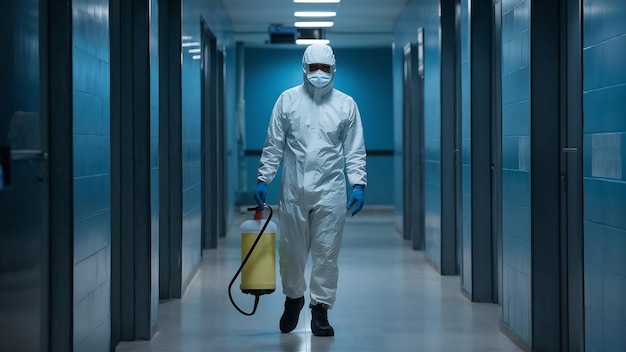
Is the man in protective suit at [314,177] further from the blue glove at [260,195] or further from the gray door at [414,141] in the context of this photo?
the gray door at [414,141]

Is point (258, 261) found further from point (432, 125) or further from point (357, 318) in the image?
point (432, 125)

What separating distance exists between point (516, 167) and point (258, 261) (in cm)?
142

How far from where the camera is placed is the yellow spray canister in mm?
5078

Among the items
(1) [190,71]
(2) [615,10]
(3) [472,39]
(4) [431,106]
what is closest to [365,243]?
(4) [431,106]

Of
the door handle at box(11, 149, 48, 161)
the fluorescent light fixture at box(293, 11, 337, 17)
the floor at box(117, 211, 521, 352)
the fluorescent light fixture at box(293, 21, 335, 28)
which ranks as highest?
the fluorescent light fixture at box(293, 21, 335, 28)

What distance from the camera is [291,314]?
5.29 metres

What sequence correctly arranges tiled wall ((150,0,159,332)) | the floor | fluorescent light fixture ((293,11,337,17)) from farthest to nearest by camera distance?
fluorescent light fixture ((293,11,337,17))
tiled wall ((150,0,159,332))
the floor

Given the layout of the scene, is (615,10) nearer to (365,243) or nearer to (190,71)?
(190,71)

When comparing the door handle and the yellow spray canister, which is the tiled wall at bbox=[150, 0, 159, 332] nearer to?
the yellow spray canister

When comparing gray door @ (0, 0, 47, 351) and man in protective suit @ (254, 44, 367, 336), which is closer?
gray door @ (0, 0, 47, 351)

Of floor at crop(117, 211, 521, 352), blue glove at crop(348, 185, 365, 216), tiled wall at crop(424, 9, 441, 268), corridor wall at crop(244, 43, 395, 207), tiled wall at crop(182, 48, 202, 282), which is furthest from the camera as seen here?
corridor wall at crop(244, 43, 395, 207)

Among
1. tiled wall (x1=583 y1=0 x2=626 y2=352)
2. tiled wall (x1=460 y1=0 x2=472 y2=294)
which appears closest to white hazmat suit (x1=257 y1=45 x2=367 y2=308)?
tiled wall (x1=460 y1=0 x2=472 y2=294)

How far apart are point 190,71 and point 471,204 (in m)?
2.39

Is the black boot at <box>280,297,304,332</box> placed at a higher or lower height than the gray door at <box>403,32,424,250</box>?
lower
